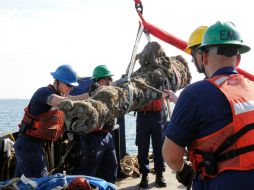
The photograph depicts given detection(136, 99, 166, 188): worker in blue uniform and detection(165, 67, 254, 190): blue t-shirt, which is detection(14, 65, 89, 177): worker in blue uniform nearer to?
detection(136, 99, 166, 188): worker in blue uniform

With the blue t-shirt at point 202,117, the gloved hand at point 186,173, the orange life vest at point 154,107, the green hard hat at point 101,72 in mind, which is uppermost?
the green hard hat at point 101,72

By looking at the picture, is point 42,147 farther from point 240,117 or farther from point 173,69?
point 240,117

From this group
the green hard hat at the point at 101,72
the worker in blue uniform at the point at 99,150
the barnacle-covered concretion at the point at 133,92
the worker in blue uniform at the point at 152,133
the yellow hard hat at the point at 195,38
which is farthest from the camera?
the worker in blue uniform at the point at 152,133

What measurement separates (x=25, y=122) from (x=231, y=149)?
133 inches

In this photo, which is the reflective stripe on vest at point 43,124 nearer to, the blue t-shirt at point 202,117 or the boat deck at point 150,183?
the boat deck at point 150,183

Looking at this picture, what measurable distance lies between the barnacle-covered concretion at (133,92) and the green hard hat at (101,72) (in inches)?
28.0

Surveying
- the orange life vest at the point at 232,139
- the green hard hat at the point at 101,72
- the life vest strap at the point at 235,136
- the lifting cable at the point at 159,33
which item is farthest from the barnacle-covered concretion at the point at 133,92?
the life vest strap at the point at 235,136

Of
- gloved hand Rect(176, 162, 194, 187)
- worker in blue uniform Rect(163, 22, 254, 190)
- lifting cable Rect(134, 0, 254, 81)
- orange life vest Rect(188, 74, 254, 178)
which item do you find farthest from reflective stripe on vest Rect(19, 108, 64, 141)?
orange life vest Rect(188, 74, 254, 178)

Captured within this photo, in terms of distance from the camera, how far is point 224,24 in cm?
274

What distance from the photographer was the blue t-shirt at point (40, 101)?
16.4 ft

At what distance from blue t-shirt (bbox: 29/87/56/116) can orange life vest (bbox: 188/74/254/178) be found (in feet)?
9.16

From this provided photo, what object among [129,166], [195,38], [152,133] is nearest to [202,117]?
[195,38]

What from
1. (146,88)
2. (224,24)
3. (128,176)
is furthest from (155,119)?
(224,24)

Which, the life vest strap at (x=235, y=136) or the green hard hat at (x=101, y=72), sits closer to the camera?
the life vest strap at (x=235, y=136)
